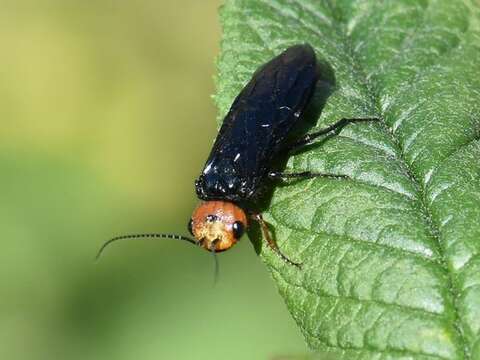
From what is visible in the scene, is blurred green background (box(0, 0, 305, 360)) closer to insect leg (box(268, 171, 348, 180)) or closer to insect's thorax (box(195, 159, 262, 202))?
insect's thorax (box(195, 159, 262, 202))

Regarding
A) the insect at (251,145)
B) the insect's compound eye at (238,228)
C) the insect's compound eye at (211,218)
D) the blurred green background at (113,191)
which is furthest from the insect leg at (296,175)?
the blurred green background at (113,191)

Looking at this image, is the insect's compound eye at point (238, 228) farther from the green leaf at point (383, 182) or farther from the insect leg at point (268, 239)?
the green leaf at point (383, 182)

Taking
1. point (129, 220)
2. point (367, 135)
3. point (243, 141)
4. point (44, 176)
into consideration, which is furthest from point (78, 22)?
point (367, 135)

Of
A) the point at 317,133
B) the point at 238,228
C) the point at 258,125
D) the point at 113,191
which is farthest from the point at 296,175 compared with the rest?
the point at 113,191

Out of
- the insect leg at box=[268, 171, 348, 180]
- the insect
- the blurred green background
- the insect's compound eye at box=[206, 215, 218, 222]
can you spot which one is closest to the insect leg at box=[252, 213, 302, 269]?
the insect

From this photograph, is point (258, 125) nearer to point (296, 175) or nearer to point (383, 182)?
point (296, 175)

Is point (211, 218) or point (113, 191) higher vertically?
point (211, 218)

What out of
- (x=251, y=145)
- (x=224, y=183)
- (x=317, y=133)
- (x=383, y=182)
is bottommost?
(x=224, y=183)
